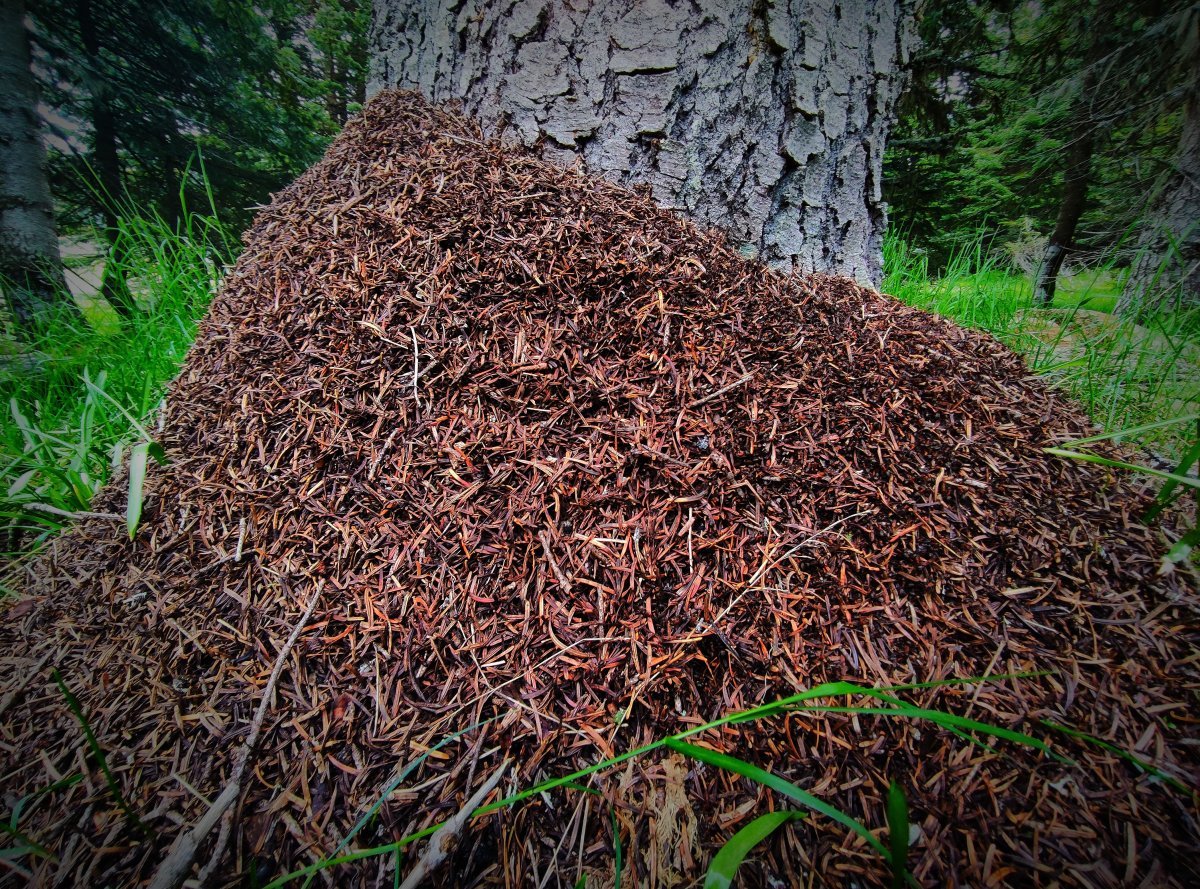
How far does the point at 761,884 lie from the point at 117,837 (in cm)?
117

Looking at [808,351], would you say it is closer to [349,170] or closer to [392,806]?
[392,806]

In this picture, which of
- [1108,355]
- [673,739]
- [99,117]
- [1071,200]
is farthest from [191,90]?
[1071,200]

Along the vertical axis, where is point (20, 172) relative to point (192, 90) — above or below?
below

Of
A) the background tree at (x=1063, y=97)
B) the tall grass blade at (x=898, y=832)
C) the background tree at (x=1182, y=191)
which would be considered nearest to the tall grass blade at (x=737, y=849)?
the tall grass blade at (x=898, y=832)

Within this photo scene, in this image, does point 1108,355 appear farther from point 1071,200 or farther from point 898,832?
point 1071,200

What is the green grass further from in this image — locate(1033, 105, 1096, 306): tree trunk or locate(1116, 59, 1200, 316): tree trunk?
locate(1116, 59, 1200, 316): tree trunk

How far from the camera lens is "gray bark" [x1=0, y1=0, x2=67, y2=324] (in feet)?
12.7

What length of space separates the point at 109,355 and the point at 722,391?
3.36 m

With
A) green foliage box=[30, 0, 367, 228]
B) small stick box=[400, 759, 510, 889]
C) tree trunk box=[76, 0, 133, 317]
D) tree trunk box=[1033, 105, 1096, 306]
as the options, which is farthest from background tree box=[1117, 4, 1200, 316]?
tree trunk box=[76, 0, 133, 317]

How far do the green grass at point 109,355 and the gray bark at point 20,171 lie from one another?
5.72 feet

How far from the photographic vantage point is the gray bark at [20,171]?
3.87 m

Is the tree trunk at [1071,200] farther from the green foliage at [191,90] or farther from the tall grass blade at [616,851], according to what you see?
the green foliage at [191,90]

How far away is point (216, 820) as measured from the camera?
79 cm

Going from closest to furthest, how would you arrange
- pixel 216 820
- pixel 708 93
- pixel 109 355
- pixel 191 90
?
pixel 216 820, pixel 708 93, pixel 109 355, pixel 191 90
